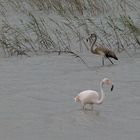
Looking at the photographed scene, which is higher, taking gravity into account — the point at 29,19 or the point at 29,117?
the point at 29,19

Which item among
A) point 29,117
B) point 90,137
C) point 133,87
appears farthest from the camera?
point 133,87

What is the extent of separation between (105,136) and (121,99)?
181 cm

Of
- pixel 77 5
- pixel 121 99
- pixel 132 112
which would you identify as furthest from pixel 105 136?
pixel 77 5

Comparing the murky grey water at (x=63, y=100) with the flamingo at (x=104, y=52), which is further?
the flamingo at (x=104, y=52)

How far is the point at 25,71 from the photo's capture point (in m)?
11.6

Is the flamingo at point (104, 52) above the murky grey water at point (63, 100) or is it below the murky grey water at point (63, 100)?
above

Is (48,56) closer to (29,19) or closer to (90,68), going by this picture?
(90,68)

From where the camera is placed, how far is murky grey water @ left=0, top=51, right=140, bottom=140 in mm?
7781

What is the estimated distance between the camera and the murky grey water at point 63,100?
7.78 m

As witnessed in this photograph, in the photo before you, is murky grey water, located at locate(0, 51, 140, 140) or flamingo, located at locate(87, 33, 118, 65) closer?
murky grey water, located at locate(0, 51, 140, 140)

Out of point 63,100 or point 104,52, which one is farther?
point 104,52

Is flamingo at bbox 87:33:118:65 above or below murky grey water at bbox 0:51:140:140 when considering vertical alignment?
above

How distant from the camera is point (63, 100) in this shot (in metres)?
9.28

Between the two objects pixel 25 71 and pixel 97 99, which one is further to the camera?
pixel 25 71
